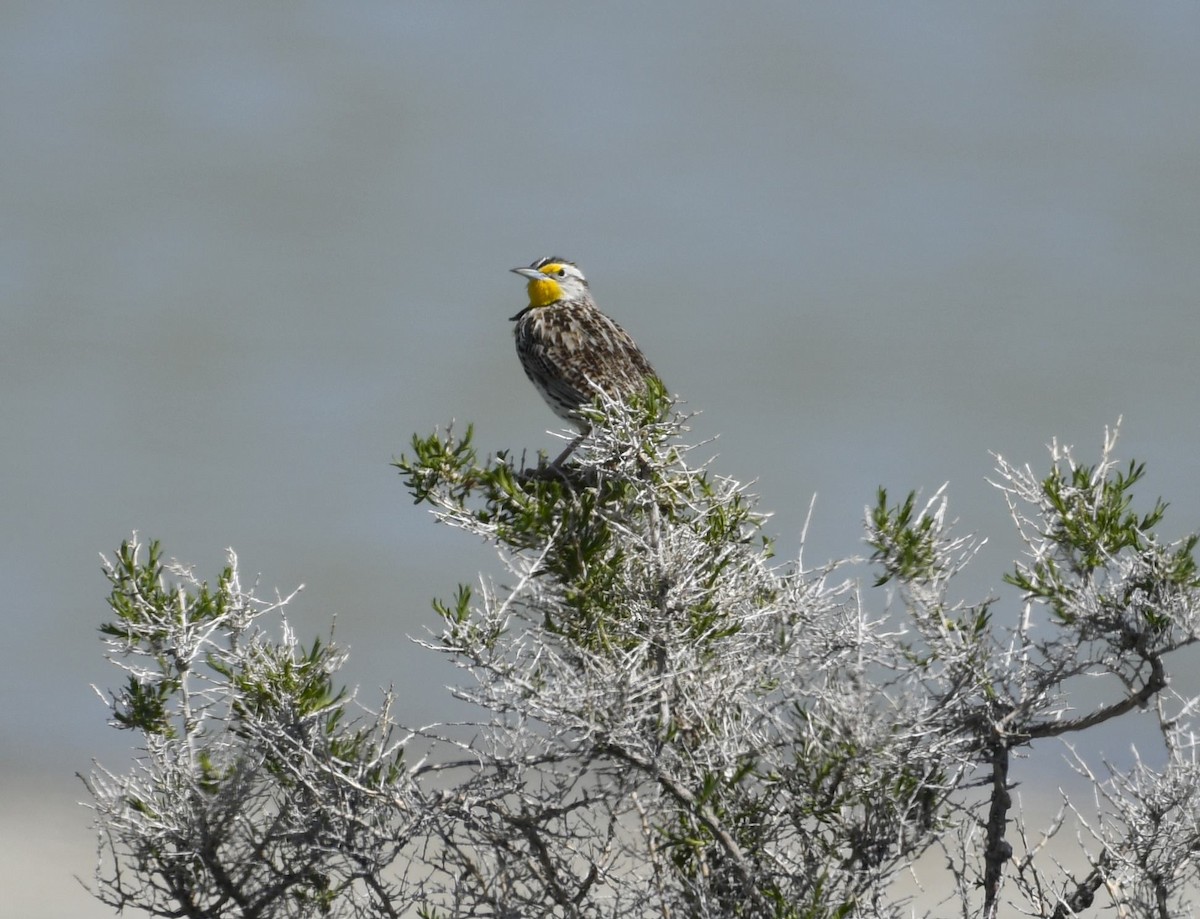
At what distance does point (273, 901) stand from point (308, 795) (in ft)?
1.14

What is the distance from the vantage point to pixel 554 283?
26.8ft

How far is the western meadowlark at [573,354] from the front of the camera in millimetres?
6211

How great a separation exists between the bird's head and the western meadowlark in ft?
2.21

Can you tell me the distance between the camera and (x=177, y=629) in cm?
402

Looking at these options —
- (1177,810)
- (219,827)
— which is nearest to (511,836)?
(219,827)

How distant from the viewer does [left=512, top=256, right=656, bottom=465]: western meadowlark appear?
621 cm

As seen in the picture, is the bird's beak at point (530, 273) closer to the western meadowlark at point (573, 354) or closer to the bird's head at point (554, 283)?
the bird's head at point (554, 283)

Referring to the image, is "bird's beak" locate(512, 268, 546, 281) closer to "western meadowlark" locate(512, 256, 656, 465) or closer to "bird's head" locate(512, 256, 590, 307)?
"bird's head" locate(512, 256, 590, 307)

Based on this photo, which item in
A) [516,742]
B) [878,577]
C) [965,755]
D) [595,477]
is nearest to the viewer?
[516,742]

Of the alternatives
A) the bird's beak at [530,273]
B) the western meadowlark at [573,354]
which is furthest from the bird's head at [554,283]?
the western meadowlark at [573,354]

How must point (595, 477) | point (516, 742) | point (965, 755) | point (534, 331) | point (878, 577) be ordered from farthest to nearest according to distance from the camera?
1. point (534, 331)
2. point (595, 477)
3. point (878, 577)
4. point (965, 755)
5. point (516, 742)

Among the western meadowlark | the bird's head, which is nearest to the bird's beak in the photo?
the bird's head

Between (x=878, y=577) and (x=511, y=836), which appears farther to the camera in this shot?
(x=878, y=577)

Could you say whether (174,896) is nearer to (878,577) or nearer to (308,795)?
(308,795)
